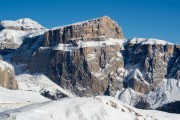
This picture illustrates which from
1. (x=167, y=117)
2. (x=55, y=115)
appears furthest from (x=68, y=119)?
(x=167, y=117)

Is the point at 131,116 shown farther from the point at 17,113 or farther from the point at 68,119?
the point at 17,113

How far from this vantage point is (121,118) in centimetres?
9200

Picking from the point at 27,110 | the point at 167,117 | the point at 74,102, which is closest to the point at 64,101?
the point at 74,102

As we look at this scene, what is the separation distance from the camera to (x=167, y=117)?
413 ft

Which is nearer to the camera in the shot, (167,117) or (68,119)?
(68,119)

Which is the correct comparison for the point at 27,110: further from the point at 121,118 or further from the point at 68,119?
the point at 121,118

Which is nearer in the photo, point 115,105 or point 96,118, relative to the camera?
point 96,118

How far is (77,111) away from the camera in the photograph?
87.9 meters

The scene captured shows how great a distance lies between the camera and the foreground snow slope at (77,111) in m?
83.9

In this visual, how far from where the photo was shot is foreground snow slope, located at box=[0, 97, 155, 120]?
83.9 meters

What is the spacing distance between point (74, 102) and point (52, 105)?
3928 mm

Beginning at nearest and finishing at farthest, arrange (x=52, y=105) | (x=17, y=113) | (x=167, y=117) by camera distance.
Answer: (x=17, y=113), (x=52, y=105), (x=167, y=117)

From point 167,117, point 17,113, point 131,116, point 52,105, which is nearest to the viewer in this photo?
point 17,113

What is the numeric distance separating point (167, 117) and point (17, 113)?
50775mm
